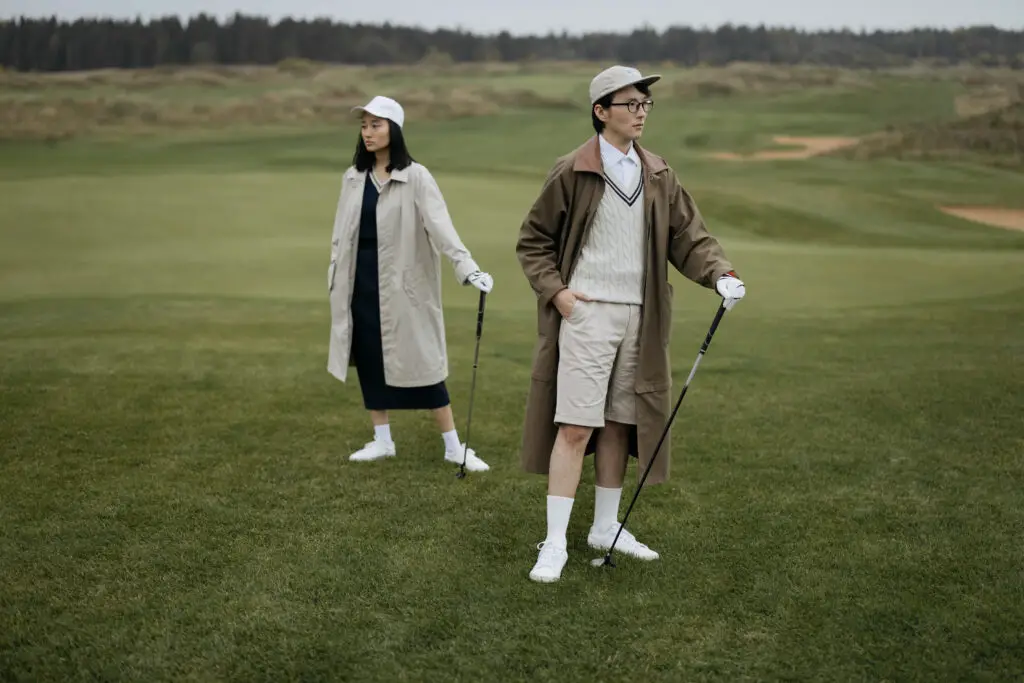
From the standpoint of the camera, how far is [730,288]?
3488mm

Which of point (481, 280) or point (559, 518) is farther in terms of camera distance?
point (481, 280)

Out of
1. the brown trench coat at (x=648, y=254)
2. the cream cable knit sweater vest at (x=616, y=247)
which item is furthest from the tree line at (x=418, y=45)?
the cream cable knit sweater vest at (x=616, y=247)

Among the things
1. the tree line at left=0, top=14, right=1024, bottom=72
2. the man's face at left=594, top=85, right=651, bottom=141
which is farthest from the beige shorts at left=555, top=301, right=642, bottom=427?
the tree line at left=0, top=14, right=1024, bottom=72

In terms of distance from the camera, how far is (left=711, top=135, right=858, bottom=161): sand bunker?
16.5 m

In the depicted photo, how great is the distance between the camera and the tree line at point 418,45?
13867mm

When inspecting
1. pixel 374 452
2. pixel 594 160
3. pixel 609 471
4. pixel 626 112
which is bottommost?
pixel 374 452

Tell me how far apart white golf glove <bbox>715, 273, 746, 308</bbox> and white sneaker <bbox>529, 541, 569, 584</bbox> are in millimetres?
1018

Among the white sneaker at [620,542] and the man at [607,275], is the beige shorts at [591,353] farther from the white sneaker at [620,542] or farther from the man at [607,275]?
the white sneaker at [620,542]

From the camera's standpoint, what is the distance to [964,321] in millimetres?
8188

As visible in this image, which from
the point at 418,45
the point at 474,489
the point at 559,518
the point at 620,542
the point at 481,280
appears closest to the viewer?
the point at 559,518

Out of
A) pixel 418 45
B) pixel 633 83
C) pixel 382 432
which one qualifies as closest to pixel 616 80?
pixel 633 83

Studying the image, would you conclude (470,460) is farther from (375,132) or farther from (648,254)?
(648,254)

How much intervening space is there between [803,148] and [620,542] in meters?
14.1

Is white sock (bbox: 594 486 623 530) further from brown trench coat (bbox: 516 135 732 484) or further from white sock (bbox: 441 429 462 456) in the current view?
white sock (bbox: 441 429 462 456)
